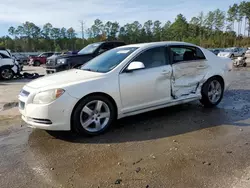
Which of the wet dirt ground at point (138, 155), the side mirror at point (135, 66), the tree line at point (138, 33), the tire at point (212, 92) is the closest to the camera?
the wet dirt ground at point (138, 155)

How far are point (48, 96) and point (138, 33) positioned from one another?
96.0 metres

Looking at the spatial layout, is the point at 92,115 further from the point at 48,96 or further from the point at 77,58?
the point at 77,58

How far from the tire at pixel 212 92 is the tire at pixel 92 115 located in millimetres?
2349

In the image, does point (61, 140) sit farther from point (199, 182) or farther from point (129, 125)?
point (199, 182)

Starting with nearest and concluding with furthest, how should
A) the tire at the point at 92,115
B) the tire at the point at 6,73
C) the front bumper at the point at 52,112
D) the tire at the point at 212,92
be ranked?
the front bumper at the point at 52,112
the tire at the point at 92,115
the tire at the point at 212,92
the tire at the point at 6,73

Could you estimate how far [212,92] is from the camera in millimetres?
5898

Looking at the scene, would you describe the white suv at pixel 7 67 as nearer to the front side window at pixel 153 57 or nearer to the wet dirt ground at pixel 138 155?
the wet dirt ground at pixel 138 155

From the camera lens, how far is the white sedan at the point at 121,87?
4051 mm

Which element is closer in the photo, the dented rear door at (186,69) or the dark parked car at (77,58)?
the dented rear door at (186,69)

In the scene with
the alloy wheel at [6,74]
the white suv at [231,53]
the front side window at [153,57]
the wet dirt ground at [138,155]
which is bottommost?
the wet dirt ground at [138,155]

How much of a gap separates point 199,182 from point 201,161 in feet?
1.71

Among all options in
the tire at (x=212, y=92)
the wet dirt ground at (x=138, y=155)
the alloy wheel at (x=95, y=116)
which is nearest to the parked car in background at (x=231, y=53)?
the tire at (x=212, y=92)

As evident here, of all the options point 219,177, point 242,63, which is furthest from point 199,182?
point 242,63

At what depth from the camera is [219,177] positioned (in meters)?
2.94
